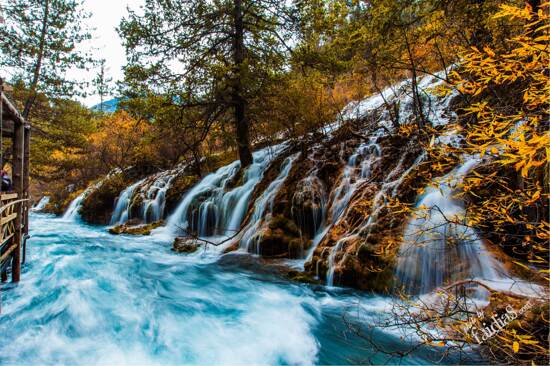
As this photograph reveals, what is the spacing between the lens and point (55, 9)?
14.4 m

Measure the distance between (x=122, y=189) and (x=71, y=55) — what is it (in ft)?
25.0

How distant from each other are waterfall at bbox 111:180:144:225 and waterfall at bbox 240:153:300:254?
31.1 feet

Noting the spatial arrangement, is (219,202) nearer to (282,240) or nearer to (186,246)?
(186,246)

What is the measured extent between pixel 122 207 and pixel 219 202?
8.02 meters

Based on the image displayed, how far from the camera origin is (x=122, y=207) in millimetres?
16422

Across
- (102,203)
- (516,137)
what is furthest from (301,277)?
(102,203)

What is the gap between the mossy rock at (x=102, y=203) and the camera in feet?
56.2

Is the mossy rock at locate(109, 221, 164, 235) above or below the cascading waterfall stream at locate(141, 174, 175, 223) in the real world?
below

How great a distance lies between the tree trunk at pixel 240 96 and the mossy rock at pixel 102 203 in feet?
31.9

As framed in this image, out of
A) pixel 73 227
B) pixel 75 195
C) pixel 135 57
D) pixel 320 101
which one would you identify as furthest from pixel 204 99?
pixel 75 195

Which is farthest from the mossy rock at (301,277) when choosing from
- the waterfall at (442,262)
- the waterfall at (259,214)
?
the waterfall at (259,214)

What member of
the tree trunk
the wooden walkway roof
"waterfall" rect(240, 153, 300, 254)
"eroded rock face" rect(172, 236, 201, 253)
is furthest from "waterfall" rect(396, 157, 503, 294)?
the wooden walkway roof

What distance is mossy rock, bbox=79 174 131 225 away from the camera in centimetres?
1714

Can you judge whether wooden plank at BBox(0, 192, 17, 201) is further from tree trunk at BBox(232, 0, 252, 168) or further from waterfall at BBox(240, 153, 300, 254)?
tree trunk at BBox(232, 0, 252, 168)
